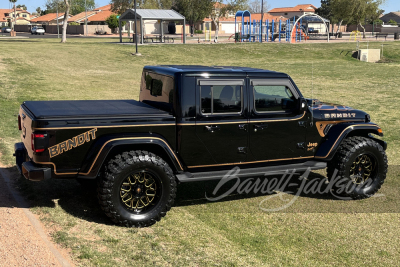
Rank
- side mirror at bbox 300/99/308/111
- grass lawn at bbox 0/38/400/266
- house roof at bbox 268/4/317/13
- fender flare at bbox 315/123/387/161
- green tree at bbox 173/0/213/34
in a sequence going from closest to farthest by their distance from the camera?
grass lawn at bbox 0/38/400/266 < side mirror at bbox 300/99/308/111 < fender flare at bbox 315/123/387/161 < green tree at bbox 173/0/213/34 < house roof at bbox 268/4/317/13

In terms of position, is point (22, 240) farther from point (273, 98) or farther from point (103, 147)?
point (273, 98)

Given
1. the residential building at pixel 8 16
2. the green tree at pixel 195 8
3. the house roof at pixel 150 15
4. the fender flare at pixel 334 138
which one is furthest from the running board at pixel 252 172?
the residential building at pixel 8 16

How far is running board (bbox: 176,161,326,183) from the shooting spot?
20.5 feet

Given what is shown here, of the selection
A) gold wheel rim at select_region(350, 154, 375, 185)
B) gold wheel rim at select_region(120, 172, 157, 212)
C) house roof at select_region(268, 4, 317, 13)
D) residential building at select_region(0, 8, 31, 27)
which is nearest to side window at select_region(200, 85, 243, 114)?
gold wheel rim at select_region(120, 172, 157, 212)

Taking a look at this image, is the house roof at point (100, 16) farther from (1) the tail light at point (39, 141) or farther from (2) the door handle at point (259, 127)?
(1) the tail light at point (39, 141)

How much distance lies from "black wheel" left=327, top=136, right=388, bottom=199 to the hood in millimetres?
344

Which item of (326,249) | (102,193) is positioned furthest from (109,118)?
(326,249)

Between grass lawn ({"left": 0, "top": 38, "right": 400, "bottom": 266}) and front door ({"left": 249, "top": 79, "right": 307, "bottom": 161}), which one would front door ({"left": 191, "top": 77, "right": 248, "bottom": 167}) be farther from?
grass lawn ({"left": 0, "top": 38, "right": 400, "bottom": 266})

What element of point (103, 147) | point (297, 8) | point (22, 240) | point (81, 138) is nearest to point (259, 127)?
point (103, 147)

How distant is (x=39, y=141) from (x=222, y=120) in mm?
2426

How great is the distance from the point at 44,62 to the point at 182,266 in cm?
2481

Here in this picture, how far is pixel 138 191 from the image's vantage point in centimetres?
598

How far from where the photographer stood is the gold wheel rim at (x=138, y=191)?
19.4ft

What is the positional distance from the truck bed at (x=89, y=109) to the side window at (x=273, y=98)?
1390mm
